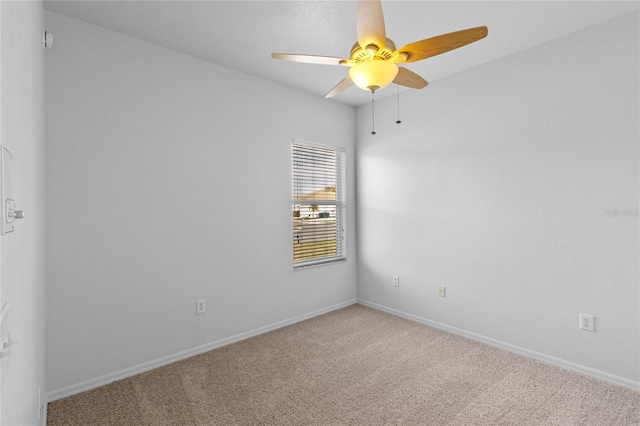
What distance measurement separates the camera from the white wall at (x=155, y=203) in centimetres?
228

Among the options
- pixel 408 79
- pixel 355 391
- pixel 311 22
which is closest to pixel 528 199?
pixel 408 79

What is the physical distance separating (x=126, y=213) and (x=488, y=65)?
11.0 feet

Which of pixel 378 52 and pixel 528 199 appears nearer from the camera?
pixel 378 52

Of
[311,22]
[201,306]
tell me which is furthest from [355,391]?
[311,22]

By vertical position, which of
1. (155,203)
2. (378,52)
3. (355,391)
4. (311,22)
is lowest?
(355,391)

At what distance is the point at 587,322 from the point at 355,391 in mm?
1841

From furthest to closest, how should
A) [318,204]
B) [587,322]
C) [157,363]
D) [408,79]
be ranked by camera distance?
1. [318,204]
2. [157,363]
3. [587,322]
4. [408,79]

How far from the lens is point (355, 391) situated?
7.56 feet

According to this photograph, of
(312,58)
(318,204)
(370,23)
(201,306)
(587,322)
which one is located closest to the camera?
(370,23)

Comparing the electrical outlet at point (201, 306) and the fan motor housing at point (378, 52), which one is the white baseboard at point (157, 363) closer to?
the electrical outlet at point (201, 306)

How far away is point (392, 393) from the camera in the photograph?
2275 millimetres

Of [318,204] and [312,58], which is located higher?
[312,58]

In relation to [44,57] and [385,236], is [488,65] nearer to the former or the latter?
[385,236]

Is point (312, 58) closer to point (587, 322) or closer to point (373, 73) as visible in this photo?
point (373, 73)
